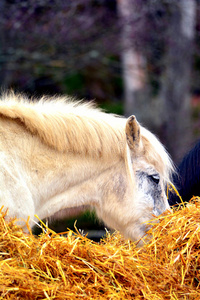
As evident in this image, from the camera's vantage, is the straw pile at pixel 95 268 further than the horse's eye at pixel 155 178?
No

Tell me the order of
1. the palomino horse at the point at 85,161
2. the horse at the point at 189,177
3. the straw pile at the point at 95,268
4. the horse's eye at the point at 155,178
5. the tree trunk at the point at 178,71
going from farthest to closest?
the tree trunk at the point at 178,71 → the horse at the point at 189,177 → the horse's eye at the point at 155,178 → the palomino horse at the point at 85,161 → the straw pile at the point at 95,268

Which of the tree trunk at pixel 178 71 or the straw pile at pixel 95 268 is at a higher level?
the tree trunk at pixel 178 71

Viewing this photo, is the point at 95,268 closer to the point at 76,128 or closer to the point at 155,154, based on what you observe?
the point at 76,128

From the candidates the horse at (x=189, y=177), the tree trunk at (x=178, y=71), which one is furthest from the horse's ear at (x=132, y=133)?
the tree trunk at (x=178, y=71)

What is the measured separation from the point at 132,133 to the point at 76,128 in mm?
418

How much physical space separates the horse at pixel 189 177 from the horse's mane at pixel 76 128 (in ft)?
1.84

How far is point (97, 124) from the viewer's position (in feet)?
10.00

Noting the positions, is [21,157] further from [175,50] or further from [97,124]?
[175,50]

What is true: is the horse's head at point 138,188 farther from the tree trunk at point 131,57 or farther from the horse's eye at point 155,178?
the tree trunk at point 131,57

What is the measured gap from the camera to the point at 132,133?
302cm

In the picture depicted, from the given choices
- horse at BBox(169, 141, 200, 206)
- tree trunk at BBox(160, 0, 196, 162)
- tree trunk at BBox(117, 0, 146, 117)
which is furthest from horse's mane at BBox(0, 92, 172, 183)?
tree trunk at BBox(160, 0, 196, 162)

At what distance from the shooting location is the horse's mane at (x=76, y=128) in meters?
2.87

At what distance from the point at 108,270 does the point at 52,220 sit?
1.28 meters

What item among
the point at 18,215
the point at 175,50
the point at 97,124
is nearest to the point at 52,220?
the point at 18,215
